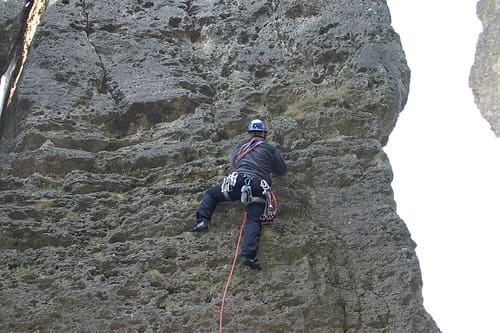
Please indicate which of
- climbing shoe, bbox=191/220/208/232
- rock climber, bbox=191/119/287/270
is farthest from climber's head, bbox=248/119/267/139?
climbing shoe, bbox=191/220/208/232

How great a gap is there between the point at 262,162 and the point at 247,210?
48 cm

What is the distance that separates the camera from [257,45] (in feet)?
26.8

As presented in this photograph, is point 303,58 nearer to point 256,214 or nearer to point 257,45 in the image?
point 257,45

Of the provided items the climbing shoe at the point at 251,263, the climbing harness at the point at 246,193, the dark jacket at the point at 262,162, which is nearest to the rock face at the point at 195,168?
the climbing shoe at the point at 251,263

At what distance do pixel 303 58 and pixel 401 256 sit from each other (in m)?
2.80

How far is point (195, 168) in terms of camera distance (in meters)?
6.92

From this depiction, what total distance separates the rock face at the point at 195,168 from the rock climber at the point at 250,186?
15cm

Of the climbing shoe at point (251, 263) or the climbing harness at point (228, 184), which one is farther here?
the climbing harness at point (228, 184)

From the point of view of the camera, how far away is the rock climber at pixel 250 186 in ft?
19.6

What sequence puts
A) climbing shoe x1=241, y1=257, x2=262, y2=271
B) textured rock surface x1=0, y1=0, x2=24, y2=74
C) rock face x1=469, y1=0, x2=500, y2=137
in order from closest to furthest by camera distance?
climbing shoe x1=241, y1=257, x2=262, y2=271 < textured rock surface x1=0, y1=0, x2=24, y2=74 < rock face x1=469, y1=0, x2=500, y2=137

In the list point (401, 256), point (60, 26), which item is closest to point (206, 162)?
point (401, 256)

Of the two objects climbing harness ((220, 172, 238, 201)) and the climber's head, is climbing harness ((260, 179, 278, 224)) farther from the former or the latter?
the climber's head

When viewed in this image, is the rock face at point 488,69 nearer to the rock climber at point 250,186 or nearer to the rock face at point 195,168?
the rock face at point 195,168

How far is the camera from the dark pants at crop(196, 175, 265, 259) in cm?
592
